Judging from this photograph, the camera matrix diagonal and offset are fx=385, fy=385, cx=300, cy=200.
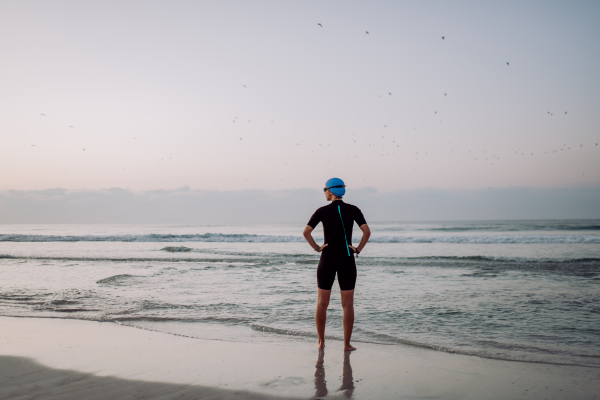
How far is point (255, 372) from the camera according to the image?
12.1ft

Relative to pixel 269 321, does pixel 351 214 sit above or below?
above

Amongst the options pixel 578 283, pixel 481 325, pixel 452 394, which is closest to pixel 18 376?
pixel 452 394

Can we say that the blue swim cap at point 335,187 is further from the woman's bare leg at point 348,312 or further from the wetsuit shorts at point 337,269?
the woman's bare leg at point 348,312

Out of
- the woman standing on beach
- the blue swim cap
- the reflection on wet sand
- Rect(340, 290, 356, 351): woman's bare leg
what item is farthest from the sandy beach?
the blue swim cap

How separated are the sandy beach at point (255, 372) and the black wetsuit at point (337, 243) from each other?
2.81 feet

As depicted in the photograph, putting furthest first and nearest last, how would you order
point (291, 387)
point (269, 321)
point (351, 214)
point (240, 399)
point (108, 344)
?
point (269, 321) < point (108, 344) < point (351, 214) < point (291, 387) < point (240, 399)

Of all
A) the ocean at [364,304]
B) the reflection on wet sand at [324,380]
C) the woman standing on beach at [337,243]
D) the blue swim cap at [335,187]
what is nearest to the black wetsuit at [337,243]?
the woman standing on beach at [337,243]

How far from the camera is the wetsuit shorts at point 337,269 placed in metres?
4.23

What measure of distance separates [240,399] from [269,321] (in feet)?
9.24

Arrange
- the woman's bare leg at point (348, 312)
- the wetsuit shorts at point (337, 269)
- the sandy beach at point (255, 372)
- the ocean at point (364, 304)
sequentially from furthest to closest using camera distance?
the ocean at point (364, 304)
the woman's bare leg at point (348, 312)
the wetsuit shorts at point (337, 269)
the sandy beach at point (255, 372)

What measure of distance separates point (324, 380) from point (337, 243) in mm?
1393

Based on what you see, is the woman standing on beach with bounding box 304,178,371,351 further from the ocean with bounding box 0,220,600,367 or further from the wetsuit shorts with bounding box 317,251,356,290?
the ocean with bounding box 0,220,600,367

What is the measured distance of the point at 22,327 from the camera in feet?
17.6

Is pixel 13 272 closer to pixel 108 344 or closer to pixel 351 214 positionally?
pixel 108 344
